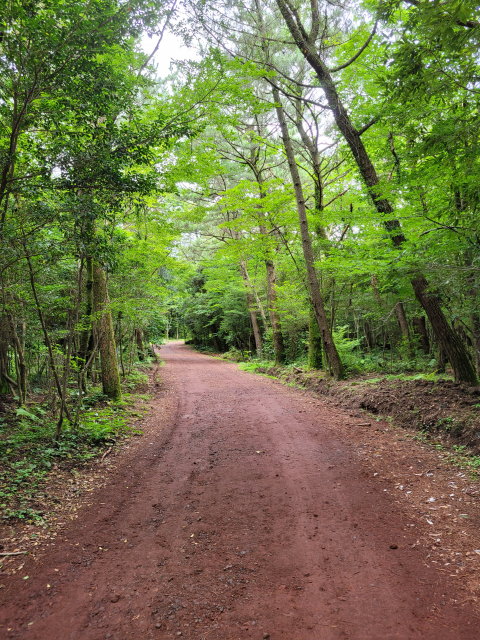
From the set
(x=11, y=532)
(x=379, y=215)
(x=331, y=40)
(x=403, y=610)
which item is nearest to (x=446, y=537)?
(x=403, y=610)

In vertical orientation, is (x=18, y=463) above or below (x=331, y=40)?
below

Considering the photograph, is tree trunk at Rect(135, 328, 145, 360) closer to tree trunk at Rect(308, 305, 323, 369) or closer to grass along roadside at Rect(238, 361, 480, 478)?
tree trunk at Rect(308, 305, 323, 369)

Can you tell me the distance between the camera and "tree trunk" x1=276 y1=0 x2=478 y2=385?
6891 millimetres

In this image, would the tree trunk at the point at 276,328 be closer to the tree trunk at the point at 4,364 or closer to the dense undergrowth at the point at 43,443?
the dense undergrowth at the point at 43,443

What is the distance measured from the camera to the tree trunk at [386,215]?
6891 mm

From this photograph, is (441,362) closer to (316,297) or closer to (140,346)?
(316,297)

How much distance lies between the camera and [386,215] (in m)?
7.29

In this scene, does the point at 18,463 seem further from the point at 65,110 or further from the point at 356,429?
the point at 356,429

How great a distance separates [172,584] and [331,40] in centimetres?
1248

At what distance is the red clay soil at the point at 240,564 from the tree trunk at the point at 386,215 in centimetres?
334

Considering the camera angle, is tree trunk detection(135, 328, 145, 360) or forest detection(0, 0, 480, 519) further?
tree trunk detection(135, 328, 145, 360)

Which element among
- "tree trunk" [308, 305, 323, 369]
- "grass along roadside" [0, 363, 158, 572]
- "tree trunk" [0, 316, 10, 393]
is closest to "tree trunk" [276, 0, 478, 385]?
"tree trunk" [308, 305, 323, 369]

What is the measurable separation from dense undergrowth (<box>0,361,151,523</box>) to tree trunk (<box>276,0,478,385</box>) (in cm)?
679

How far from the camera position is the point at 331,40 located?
30.9 feet
